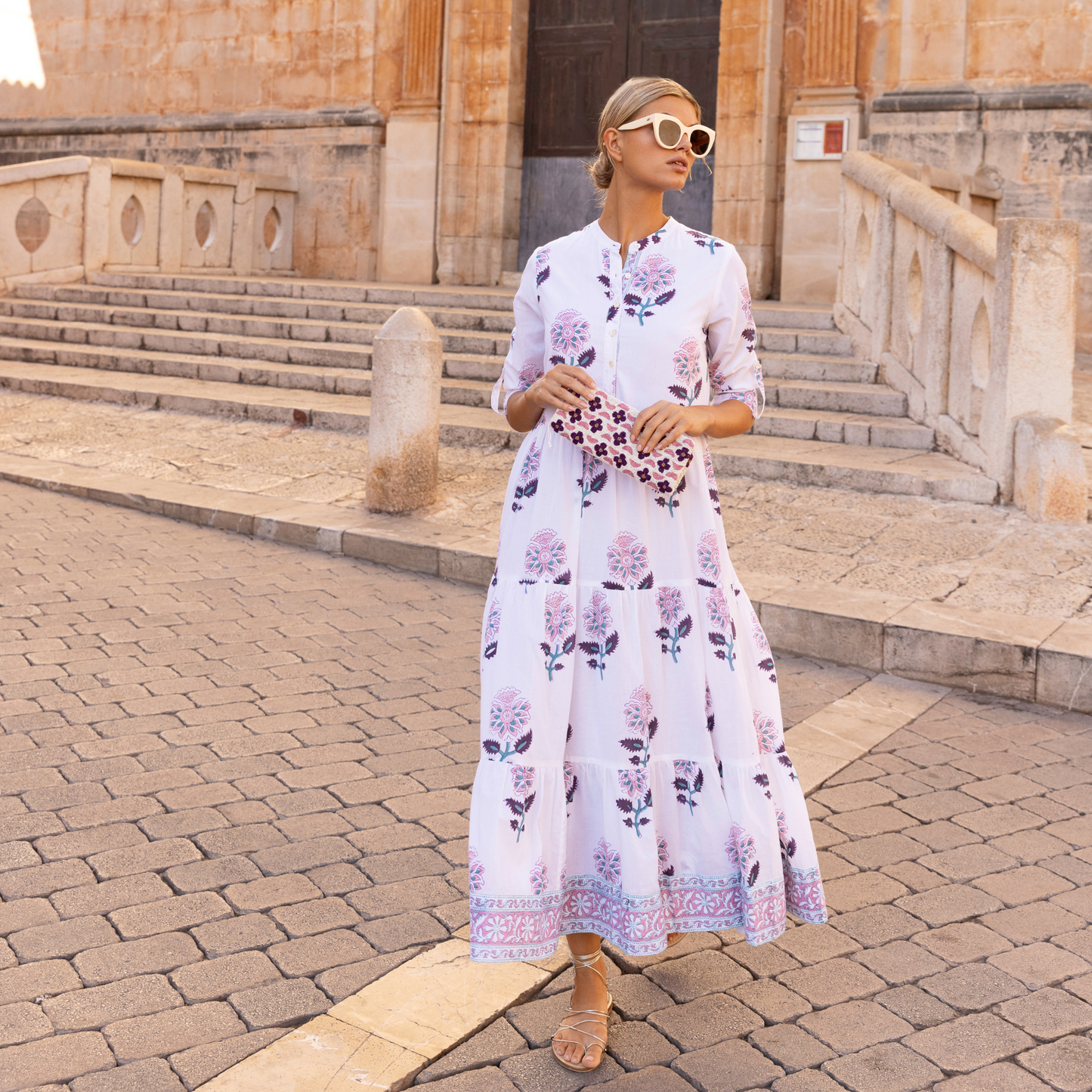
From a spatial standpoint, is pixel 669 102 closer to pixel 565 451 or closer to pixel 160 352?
pixel 565 451

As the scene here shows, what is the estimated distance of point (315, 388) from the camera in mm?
10859

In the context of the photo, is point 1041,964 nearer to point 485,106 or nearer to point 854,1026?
point 854,1026

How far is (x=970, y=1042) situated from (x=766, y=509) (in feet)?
15.3

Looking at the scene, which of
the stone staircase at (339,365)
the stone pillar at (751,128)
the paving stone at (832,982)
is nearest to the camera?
the paving stone at (832,982)

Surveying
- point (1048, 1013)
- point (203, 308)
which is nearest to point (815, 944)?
point (1048, 1013)

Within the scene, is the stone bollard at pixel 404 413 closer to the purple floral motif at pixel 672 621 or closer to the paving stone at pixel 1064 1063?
the purple floral motif at pixel 672 621

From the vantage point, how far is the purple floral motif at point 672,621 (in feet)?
8.81

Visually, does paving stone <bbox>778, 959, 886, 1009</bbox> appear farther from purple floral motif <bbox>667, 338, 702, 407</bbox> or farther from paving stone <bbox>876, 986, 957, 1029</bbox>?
purple floral motif <bbox>667, 338, 702, 407</bbox>

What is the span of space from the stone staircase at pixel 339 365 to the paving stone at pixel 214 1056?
5464 mm

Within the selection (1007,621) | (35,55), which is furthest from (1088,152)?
(35,55)

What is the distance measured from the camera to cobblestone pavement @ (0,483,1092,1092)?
2.69m

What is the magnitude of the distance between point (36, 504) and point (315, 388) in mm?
3245

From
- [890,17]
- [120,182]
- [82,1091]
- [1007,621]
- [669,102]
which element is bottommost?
[82,1091]

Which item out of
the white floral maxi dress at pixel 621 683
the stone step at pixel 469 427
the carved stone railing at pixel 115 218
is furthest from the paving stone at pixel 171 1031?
the carved stone railing at pixel 115 218
